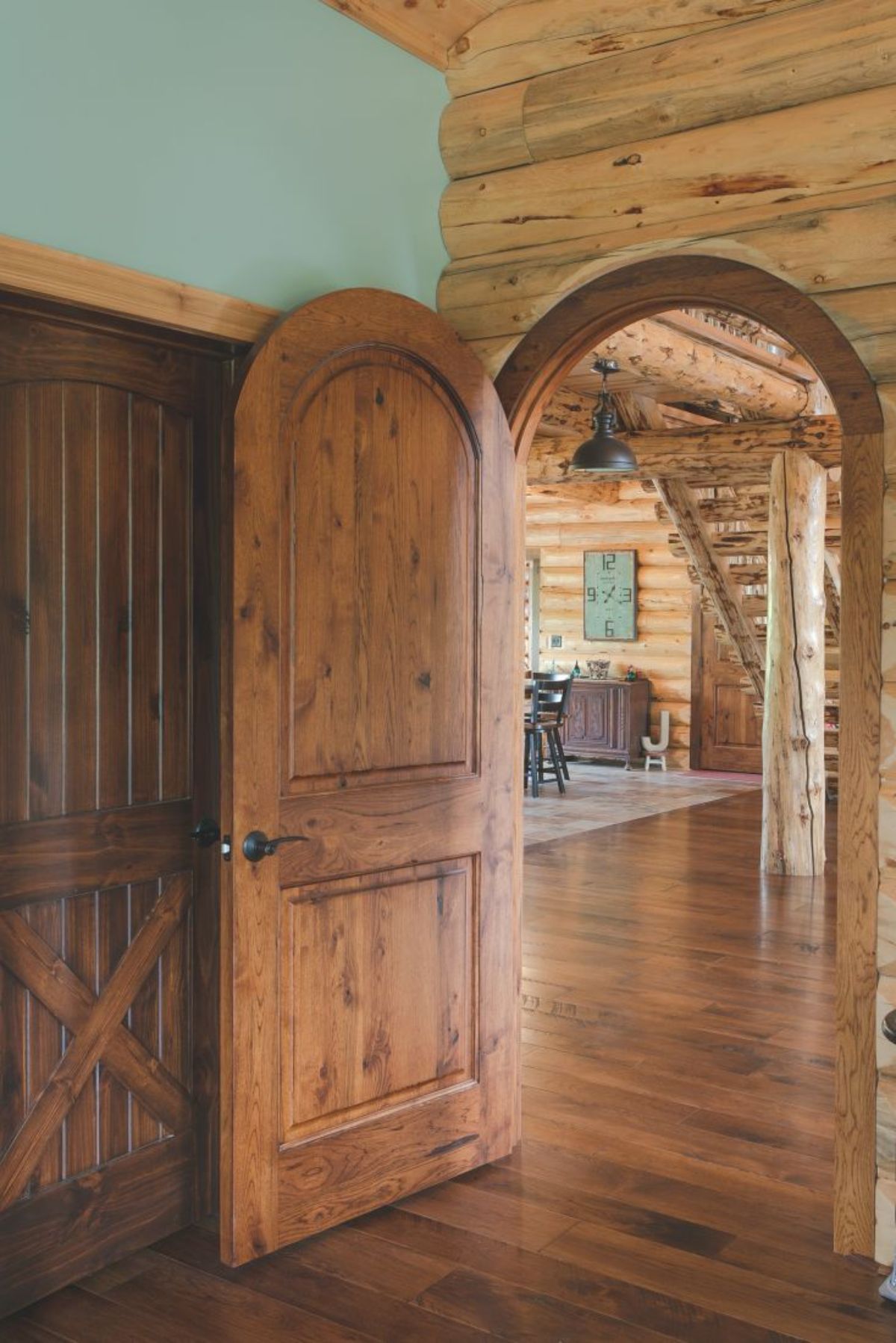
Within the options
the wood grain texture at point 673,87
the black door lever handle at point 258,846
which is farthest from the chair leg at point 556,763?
the black door lever handle at point 258,846

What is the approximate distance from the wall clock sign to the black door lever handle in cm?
1082

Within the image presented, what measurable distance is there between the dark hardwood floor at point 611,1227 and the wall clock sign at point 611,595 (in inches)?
330

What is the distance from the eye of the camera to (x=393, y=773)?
321 cm

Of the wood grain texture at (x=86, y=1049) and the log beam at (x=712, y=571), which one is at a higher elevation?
the log beam at (x=712, y=571)

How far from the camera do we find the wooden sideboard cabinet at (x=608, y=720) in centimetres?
1295

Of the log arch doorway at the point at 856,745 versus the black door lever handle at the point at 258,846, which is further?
the log arch doorway at the point at 856,745

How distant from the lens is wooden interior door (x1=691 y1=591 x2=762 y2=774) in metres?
12.6

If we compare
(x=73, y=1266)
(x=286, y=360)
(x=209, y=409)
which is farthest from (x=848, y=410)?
(x=73, y=1266)

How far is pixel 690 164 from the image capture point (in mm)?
3141

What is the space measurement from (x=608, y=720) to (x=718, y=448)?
538 centimetres

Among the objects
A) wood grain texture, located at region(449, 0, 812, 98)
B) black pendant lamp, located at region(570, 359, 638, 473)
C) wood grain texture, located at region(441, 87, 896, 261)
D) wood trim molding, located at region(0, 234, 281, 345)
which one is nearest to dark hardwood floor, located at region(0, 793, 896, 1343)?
wood trim molding, located at region(0, 234, 281, 345)

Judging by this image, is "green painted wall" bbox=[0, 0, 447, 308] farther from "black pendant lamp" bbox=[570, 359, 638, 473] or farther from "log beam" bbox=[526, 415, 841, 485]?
"log beam" bbox=[526, 415, 841, 485]

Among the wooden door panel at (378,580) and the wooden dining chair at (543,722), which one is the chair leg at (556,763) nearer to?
the wooden dining chair at (543,722)

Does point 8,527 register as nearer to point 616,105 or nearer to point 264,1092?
point 264,1092
